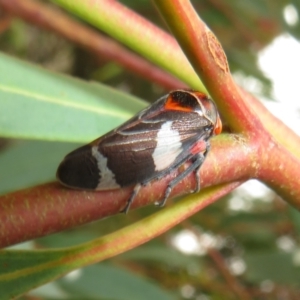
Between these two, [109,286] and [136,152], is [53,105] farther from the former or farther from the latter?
[109,286]

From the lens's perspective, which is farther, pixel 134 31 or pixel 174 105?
pixel 174 105

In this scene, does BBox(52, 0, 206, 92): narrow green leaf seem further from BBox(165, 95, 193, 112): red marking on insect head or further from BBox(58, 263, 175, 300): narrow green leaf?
BBox(58, 263, 175, 300): narrow green leaf

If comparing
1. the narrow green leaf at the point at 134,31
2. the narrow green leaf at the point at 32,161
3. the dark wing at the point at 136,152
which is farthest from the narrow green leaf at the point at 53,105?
the narrow green leaf at the point at 32,161

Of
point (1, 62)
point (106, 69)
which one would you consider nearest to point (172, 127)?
point (1, 62)

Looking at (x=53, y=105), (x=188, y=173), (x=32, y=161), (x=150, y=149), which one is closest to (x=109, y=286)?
(x=32, y=161)

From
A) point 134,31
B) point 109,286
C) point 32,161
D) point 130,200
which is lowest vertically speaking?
point 109,286

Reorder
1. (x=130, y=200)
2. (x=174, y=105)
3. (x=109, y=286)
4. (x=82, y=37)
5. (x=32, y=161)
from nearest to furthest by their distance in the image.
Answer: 1. (x=130, y=200)
2. (x=174, y=105)
3. (x=32, y=161)
4. (x=109, y=286)
5. (x=82, y=37)

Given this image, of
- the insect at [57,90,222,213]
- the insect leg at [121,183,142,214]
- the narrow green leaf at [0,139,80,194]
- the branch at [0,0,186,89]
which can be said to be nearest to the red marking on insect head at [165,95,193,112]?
the insect at [57,90,222,213]
